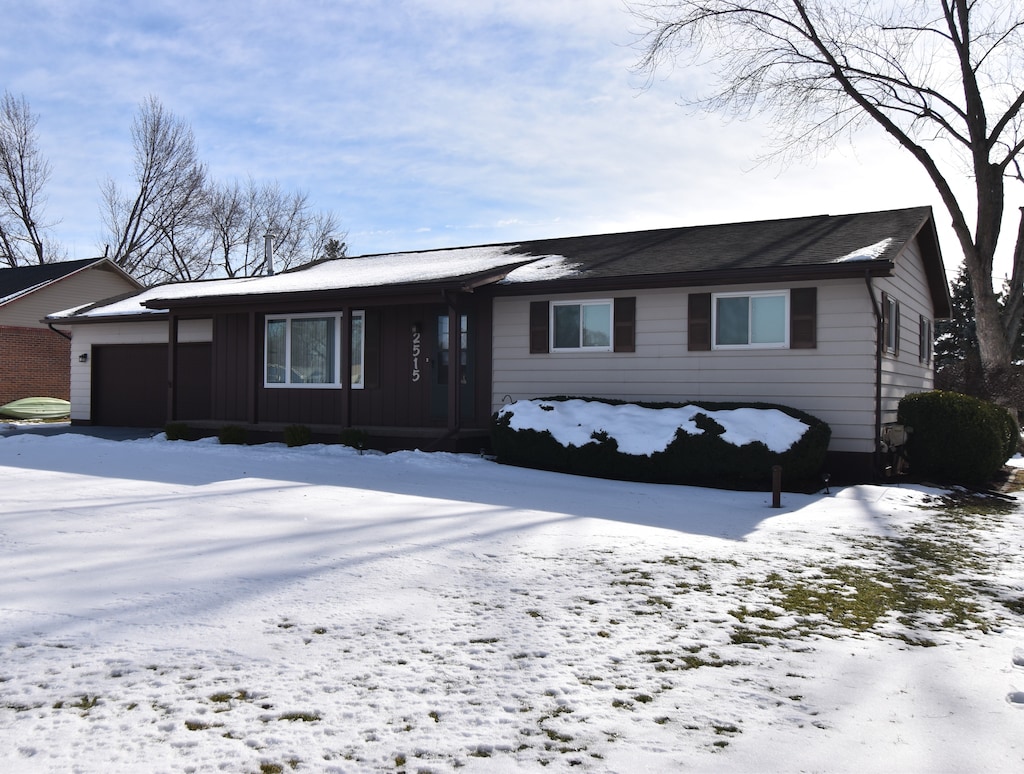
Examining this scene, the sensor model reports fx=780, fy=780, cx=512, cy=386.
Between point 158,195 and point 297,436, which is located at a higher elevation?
point 158,195

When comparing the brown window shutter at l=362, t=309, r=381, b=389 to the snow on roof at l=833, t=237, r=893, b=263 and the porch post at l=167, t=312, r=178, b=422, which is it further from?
the snow on roof at l=833, t=237, r=893, b=263

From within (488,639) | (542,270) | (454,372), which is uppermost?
Answer: (542,270)

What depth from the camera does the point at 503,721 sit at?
3029 millimetres

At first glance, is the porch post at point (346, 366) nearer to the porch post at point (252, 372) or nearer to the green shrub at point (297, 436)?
the green shrub at point (297, 436)

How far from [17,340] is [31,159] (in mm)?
15680

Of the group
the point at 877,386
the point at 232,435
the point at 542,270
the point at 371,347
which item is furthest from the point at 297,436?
the point at 877,386

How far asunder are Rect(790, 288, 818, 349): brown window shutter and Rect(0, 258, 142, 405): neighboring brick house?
2185 cm

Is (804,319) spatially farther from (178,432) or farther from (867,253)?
(178,432)

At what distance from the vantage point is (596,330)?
12898 millimetres

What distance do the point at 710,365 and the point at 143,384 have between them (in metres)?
13.5

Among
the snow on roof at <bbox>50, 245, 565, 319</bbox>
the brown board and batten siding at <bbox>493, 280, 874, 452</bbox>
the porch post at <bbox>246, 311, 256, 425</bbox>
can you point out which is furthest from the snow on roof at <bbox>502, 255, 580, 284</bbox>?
the porch post at <bbox>246, 311, 256, 425</bbox>

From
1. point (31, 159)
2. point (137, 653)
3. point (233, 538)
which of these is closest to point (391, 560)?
point (233, 538)

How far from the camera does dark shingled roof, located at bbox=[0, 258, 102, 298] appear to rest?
2612cm

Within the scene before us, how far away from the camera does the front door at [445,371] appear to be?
44.8ft
